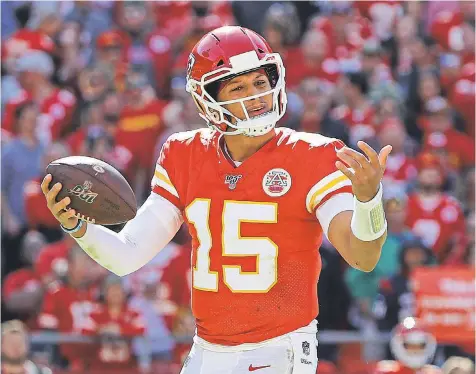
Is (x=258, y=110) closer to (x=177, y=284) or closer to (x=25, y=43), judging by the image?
(x=177, y=284)

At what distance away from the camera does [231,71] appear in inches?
157

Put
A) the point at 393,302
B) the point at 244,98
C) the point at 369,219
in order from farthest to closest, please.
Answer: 1. the point at 393,302
2. the point at 244,98
3. the point at 369,219

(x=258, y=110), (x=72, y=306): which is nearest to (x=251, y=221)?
(x=258, y=110)

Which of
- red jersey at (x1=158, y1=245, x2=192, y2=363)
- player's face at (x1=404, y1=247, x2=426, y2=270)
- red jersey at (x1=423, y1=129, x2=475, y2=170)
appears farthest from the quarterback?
red jersey at (x1=423, y1=129, x2=475, y2=170)

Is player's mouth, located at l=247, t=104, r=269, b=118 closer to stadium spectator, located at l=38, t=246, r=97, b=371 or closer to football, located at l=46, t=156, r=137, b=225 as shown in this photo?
football, located at l=46, t=156, r=137, b=225

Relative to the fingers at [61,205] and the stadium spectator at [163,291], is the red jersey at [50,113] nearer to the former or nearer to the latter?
the stadium spectator at [163,291]

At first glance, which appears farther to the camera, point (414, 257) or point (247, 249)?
point (414, 257)

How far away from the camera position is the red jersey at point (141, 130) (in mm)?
8773

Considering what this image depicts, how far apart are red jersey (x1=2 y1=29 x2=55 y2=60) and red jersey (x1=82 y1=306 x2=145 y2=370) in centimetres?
313

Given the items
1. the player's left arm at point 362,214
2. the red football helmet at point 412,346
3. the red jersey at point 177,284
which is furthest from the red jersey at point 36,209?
the player's left arm at point 362,214

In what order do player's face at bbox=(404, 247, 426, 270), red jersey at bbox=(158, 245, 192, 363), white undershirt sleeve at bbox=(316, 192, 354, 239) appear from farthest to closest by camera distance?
1. player's face at bbox=(404, 247, 426, 270)
2. red jersey at bbox=(158, 245, 192, 363)
3. white undershirt sleeve at bbox=(316, 192, 354, 239)

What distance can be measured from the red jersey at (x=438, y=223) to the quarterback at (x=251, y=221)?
14.7 feet

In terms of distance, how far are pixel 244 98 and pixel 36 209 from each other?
469 centimetres

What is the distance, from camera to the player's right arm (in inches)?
159
